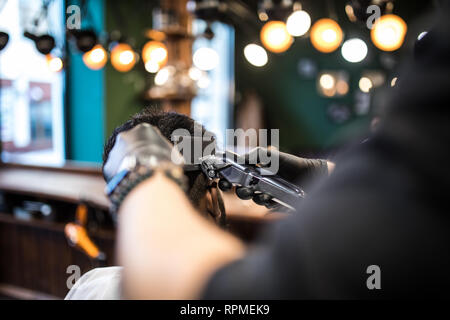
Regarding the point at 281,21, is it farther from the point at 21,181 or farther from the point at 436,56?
the point at 436,56

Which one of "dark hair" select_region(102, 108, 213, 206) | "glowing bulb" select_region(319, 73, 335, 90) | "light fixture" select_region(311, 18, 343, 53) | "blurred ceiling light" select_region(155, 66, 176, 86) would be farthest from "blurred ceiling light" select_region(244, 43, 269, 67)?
"glowing bulb" select_region(319, 73, 335, 90)

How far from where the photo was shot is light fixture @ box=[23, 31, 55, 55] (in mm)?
2566

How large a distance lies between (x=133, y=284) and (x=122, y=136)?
0.84 ft

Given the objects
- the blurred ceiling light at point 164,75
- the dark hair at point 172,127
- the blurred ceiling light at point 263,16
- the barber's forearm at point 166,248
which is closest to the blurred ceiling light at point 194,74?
the blurred ceiling light at point 164,75

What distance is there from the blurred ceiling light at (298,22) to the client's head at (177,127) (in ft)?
8.51

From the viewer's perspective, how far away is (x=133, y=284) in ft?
1.61

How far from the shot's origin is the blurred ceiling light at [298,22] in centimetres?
338

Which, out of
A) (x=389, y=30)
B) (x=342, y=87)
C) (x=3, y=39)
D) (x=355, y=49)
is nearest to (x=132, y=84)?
(x=355, y=49)

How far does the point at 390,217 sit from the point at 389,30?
316 cm

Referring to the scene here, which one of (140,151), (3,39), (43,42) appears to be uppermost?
(43,42)

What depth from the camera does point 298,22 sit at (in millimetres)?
3389

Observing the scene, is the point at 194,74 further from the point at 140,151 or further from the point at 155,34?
the point at 140,151

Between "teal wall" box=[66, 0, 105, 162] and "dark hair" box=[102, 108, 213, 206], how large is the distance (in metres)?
4.63
